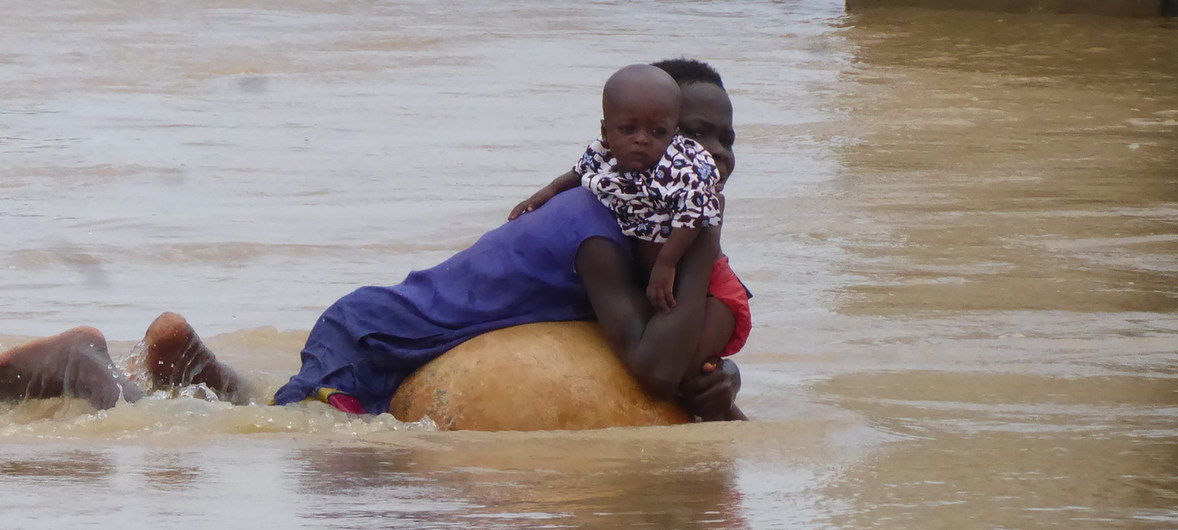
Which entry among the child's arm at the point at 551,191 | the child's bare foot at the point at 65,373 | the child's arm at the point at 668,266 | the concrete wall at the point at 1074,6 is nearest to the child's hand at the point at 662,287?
the child's arm at the point at 668,266

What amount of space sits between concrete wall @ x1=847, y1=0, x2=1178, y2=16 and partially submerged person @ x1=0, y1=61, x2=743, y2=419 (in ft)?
51.9

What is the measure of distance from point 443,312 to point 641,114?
87cm

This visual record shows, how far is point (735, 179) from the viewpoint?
10664 mm

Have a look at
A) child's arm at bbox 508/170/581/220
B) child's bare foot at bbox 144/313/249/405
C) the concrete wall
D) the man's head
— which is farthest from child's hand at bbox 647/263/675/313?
the concrete wall

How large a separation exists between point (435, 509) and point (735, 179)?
683 centimetres

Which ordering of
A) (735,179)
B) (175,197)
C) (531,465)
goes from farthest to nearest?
(735,179)
(175,197)
(531,465)

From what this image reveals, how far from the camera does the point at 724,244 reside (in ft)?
29.0

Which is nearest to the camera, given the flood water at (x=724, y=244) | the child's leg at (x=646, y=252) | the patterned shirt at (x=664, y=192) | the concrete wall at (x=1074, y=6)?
the flood water at (x=724, y=244)

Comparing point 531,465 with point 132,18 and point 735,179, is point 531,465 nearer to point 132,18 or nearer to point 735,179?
point 735,179

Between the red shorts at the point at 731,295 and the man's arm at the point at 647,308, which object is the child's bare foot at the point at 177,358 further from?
the red shorts at the point at 731,295

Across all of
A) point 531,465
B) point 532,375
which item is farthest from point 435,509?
point 532,375

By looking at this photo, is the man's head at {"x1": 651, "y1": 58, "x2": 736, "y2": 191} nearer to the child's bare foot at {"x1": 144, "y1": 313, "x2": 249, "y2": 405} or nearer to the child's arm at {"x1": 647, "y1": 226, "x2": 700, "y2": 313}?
the child's arm at {"x1": 647, "y1": 226, "x2": 700, "y2": 313}

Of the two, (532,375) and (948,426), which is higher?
(532,375)

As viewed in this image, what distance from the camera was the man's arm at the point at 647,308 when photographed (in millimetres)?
4844
